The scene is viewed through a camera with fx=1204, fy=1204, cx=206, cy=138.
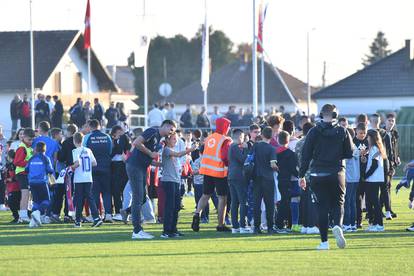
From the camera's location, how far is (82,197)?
2334 centimetres

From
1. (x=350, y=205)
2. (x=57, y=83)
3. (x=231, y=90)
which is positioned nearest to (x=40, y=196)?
(x=350, y=205)

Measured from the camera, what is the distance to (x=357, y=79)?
274 feet

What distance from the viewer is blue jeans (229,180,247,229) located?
2162 cm

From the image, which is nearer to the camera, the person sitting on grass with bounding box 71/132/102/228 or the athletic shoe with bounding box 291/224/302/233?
the athletic shoe with bounding box 291/224/302/233

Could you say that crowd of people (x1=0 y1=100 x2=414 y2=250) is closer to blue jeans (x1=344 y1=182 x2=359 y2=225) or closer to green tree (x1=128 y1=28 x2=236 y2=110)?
blue jeans (x1=344 y1=182 x2=359 y2=225)

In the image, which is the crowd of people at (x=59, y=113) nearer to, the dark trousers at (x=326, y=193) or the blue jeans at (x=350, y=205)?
the blue jeans at (x=350, y=205)

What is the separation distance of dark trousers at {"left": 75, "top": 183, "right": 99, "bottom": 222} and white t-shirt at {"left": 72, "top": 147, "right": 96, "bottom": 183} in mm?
99

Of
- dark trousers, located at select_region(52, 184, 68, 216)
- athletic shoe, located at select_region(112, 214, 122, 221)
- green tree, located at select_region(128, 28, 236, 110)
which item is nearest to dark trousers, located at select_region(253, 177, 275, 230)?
athletic shoe, located at select_region(112, 214, 122, 221)

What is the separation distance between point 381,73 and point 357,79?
5.70ft

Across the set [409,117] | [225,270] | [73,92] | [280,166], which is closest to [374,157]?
[280,166]

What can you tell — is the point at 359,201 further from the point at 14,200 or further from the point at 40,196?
the point at 14,200

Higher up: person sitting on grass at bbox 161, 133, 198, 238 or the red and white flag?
the red and white flag

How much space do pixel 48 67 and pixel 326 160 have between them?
56.7 m

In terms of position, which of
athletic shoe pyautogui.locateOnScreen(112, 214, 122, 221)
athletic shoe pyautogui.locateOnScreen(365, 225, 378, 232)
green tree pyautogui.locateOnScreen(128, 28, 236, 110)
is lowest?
athletic shoe pyautogui.locateOnScreen(112, 214, 122, 221)
